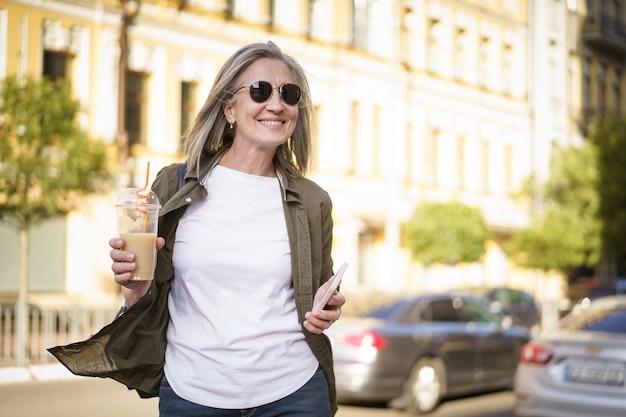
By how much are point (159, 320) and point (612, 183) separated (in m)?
33.3

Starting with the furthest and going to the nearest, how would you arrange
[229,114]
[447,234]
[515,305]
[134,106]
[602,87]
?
[602,87] → [447,234] → [134,106] → [515,305] → [229,114]

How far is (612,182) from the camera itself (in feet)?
115

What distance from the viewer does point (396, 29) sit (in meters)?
34.2

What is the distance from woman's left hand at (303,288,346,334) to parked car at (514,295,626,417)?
238 inches

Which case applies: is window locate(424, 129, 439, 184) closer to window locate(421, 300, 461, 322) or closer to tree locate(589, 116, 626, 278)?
→ tree locate(589, 116, 626, 278)

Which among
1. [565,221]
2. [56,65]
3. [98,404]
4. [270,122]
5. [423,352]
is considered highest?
[56,65]

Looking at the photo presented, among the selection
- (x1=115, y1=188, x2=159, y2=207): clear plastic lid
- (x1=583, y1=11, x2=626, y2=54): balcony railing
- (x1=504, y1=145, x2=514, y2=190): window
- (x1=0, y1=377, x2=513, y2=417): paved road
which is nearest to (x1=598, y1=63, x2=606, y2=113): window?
(x1=583, y1=11, x2=626, y2=54): balcony railing

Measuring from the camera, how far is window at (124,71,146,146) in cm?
2614

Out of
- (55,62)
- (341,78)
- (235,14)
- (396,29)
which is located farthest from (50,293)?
(396,29)

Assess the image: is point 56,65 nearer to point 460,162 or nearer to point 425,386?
point 425,386

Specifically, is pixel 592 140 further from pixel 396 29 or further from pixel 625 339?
pixel 625 339

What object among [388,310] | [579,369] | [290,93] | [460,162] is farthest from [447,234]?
[290,93]

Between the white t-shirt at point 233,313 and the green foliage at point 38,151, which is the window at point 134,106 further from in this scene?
the white t-shirt at point 233,313

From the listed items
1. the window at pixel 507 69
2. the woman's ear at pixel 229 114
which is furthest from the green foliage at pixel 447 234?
the woman's ear at pixel 229 114
